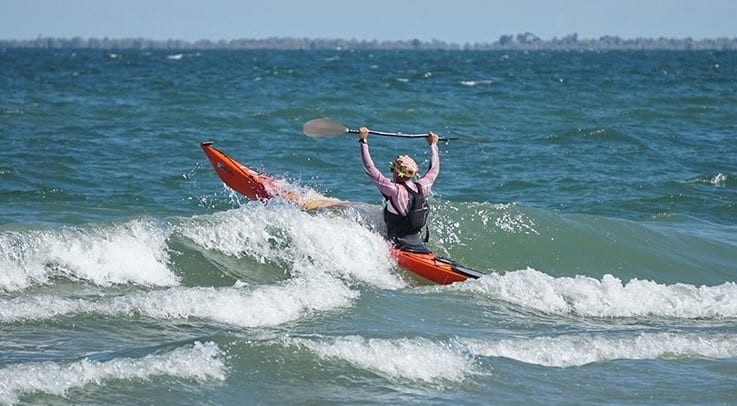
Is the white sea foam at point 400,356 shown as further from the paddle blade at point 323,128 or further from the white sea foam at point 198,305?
the paddle blade at point 323,128

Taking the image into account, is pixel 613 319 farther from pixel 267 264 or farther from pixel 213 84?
pixel 213 84

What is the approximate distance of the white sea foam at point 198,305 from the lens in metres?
8.45

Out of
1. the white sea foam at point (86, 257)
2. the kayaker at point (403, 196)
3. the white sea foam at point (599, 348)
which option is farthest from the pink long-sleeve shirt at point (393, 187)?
the white sea foam at point (599, 348)

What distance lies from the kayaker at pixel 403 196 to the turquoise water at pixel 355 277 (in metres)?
0.25

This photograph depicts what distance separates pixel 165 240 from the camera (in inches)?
432

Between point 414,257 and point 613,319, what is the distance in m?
1.82

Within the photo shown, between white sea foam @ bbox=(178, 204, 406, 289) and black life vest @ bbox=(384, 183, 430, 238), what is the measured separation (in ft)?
0.62

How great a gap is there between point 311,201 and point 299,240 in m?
0.64

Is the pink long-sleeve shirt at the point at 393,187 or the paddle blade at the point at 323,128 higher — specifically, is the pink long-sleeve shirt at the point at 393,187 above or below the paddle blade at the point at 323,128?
below

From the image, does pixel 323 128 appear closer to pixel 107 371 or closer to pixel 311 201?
pixel 311 201

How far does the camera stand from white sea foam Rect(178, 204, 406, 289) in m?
10.6

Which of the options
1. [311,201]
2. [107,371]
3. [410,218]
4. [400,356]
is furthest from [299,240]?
[107,371]

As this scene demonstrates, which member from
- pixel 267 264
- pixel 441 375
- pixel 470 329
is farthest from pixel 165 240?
pixel 441 375

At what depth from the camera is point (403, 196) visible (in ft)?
33.7
